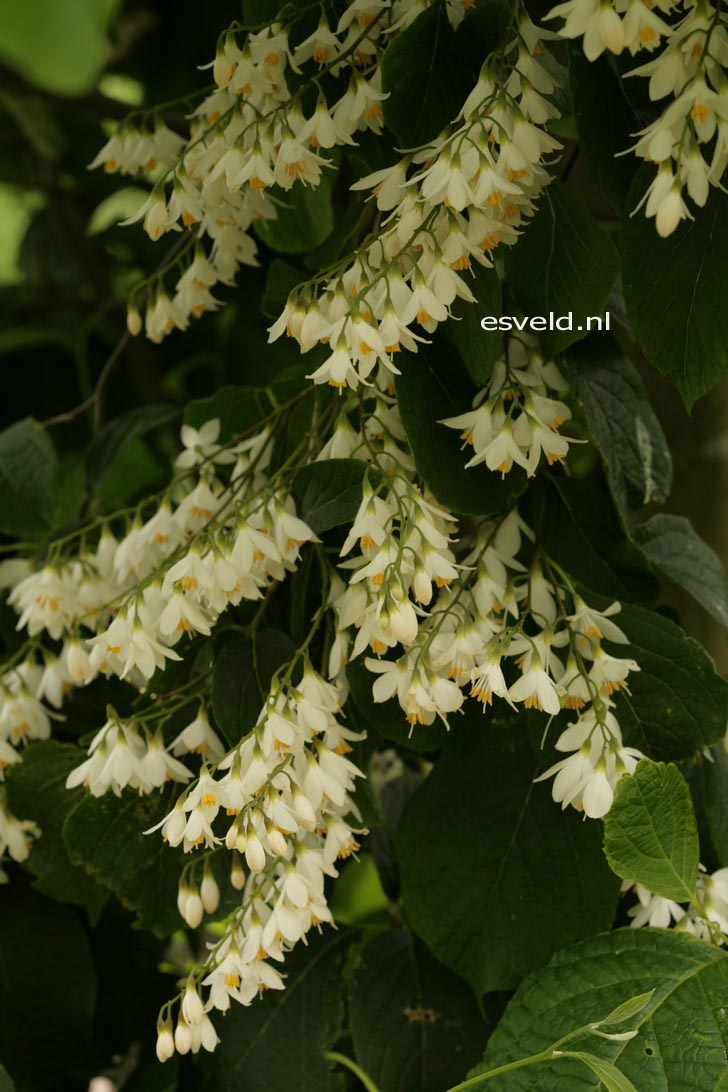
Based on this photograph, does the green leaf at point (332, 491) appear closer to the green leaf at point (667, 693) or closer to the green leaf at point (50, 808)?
the green leaf at point (667, 693)

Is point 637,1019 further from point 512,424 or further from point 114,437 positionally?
point 114,437

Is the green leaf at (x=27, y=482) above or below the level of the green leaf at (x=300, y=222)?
below

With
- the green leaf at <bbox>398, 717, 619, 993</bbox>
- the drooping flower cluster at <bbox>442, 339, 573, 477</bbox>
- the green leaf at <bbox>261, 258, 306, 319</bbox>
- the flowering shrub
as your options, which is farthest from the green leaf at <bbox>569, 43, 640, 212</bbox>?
the green leaf at <bbox>398, 717, 619, 993</bbox>

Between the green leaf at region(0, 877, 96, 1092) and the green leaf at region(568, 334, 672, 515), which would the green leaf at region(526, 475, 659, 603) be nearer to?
the green leaf at region(568, 334, 672, 515)

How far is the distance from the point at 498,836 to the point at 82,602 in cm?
36

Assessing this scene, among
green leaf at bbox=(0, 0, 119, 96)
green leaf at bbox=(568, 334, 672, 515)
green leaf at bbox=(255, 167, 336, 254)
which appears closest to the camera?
green leaf at bbox=(0, 0, 119, 96)

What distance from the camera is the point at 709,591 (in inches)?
32.4

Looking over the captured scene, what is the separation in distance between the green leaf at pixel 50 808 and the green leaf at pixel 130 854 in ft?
0.32

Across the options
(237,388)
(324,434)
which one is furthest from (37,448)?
(324,434)

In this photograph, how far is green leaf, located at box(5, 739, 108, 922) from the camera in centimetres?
83

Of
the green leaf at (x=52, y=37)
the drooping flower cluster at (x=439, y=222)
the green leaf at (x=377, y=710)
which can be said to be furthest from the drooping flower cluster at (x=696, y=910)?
the green leaf at (x=52, y=37)

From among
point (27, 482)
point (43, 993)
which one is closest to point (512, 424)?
point (27, 482)

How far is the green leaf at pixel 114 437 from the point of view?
0.98 meters

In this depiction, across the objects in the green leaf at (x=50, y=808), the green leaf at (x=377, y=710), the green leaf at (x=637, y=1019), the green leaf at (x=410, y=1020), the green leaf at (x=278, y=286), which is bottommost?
the green leaf at (x=410, y=1020)
